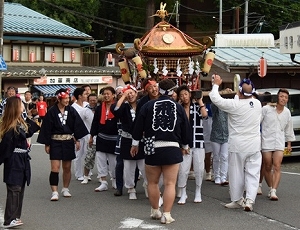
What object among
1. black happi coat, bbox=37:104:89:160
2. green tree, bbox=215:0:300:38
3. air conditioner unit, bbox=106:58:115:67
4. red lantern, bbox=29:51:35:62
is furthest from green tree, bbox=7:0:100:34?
black happi coat, bbox=37:104:89:160

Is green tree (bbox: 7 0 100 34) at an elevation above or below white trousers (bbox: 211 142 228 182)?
above

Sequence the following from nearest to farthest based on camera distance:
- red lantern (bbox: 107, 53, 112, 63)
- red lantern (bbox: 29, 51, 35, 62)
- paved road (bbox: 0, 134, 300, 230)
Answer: paved road (bbox: 0, 134, 300, 230) → red lantern (bbox: 29, 51, 35, 62) → red lantern (bbox: 107, 53, 112, 63)

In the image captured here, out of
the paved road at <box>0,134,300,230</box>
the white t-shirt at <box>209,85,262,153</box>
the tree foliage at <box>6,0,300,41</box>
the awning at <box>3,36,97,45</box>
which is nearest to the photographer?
the paved road at <box>0,134,300,230</box>

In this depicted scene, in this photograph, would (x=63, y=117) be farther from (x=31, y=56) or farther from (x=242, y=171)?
(x=31, y=56)

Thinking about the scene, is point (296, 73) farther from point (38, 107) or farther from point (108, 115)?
point (38, 107)

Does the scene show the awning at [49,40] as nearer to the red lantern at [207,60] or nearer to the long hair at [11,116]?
the red lantern at [207,60]

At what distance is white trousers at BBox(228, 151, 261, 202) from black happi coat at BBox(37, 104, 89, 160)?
2629mm

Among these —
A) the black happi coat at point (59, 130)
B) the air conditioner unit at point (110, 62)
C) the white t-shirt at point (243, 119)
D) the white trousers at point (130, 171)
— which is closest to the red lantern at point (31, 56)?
the air conditioner unit at point (110, 62)

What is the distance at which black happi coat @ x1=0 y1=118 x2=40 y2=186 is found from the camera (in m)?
7.68

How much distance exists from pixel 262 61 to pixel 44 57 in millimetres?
24802

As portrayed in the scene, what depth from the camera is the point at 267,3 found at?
48.1 meters

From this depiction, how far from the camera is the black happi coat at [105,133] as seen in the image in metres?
10.8

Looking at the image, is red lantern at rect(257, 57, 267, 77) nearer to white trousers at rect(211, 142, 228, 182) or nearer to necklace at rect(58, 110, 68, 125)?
white trousers at rect(211, 142, 228, 182)

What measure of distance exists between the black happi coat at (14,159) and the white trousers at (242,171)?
3157mm
